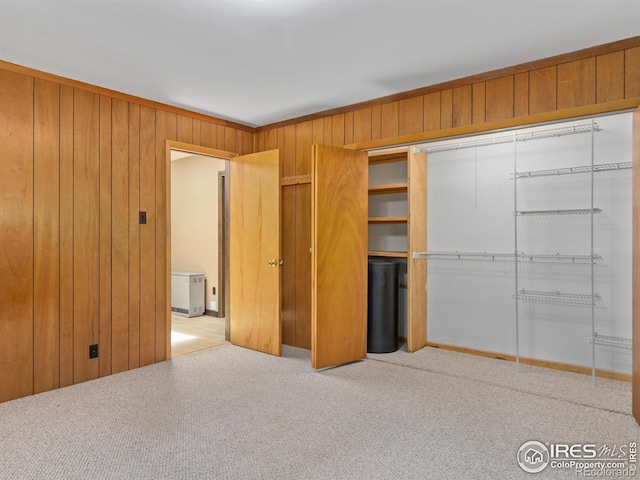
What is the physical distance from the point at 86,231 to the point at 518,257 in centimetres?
396

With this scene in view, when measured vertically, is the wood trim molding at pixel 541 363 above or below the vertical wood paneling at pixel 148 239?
below

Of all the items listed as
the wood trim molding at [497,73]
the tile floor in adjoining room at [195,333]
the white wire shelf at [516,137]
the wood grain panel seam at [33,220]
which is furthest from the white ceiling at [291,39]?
the tile floor in adjoining room at [195,333]

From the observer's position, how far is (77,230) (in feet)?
11.0

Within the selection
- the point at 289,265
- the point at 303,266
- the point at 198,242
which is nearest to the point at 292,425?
the point at 303,266

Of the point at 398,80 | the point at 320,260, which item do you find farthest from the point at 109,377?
the point at 398,80

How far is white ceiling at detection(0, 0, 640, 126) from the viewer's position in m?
2.27

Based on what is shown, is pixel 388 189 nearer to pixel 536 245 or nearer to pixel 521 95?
pixel 536 245

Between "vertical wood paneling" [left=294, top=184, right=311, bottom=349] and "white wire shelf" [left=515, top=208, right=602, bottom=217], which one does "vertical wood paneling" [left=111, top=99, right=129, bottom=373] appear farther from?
"white wire shelf" [left=515, top=208, right=602, bottom=217]

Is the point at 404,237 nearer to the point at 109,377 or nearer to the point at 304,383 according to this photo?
the point at 304,383

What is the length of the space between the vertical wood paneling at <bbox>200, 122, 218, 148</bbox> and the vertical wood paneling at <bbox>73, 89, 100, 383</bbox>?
1.08 metres

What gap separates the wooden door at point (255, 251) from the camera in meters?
4.18

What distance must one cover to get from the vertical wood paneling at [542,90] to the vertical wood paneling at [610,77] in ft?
0.86

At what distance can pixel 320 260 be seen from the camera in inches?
147

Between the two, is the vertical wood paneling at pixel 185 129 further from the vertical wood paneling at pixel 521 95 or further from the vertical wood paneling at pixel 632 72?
the vertical wood paneling at pixel 632 72
